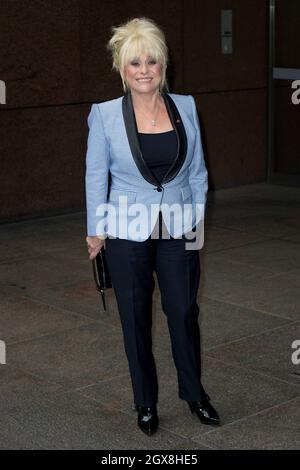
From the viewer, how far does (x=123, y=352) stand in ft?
20.2

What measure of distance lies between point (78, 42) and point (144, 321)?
241 inches

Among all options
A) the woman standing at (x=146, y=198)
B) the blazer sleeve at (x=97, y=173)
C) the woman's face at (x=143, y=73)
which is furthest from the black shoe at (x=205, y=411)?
the woman's face at (x=143, y=73)

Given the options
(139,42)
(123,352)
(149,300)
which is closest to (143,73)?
(139,42)

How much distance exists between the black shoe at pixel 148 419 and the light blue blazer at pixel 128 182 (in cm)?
89

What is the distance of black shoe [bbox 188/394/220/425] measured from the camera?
16.3 feet

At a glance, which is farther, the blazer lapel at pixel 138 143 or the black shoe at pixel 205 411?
the black shoe at pixel 205 411

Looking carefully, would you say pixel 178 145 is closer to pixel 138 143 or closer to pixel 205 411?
pixel 138 143

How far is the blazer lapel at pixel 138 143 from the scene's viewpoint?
185 inches

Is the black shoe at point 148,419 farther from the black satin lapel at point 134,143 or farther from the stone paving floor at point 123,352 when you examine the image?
the black satin lapel at point 134,143

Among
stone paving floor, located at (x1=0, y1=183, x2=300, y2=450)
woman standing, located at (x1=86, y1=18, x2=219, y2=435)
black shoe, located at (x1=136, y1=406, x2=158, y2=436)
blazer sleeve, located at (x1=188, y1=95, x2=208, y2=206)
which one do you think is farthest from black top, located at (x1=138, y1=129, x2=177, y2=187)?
stone paving floor, located at (x1=0, y1=183, x2=300, y2=450)

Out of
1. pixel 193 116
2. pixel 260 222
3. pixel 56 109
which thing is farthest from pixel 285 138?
pixel 193 116

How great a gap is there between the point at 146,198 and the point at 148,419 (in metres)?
1.11

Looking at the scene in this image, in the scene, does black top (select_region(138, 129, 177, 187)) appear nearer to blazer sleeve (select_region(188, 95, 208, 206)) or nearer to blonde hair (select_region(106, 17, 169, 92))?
blazer sleeve (select_region(188, 95, 208, 206))
